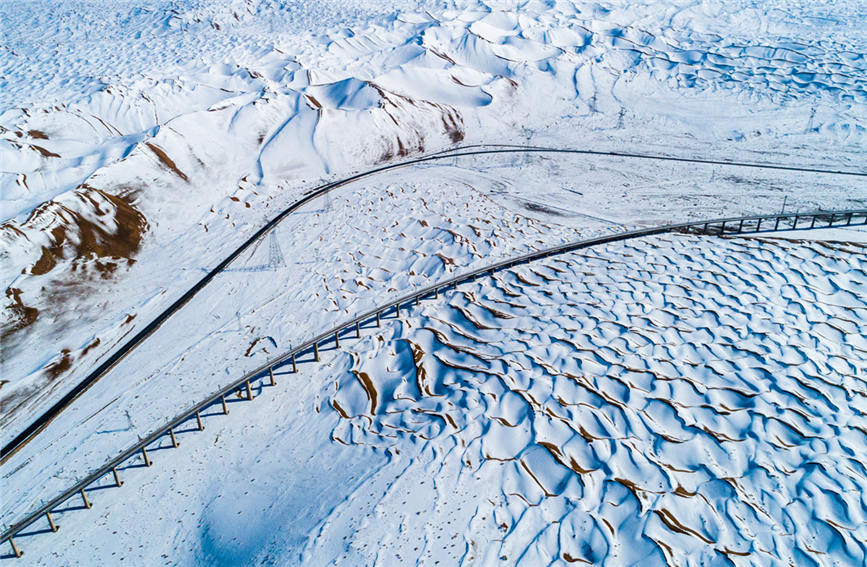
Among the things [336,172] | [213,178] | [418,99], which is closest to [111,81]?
[213,178]

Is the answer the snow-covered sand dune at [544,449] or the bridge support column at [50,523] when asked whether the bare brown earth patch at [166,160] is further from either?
the bridge support column at [50,523]

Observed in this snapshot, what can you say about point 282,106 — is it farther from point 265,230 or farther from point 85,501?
point 85,501

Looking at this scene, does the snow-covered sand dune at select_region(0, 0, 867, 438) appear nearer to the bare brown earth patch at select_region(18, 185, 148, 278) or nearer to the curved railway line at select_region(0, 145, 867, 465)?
the bare brown earth patch at select_region(18, 185, 148, 278)

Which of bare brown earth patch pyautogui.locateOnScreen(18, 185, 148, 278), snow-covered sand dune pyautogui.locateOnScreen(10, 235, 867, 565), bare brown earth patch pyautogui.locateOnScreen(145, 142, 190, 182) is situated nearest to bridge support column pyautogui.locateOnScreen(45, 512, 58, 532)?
snow-covered sand dune pyautogui.locateOnScreen(10, 235, 867, 565)

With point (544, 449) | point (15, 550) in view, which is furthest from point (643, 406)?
point (15, 550)

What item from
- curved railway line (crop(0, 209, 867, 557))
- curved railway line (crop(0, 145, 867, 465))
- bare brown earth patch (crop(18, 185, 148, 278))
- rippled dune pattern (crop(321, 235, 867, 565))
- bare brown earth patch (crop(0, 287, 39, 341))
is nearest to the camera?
rippled dune pattern (crop(321, 235, 867, 565))

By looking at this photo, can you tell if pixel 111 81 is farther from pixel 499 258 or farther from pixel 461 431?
pixel 461 431

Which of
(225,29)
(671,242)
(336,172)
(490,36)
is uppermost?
(225,29)
